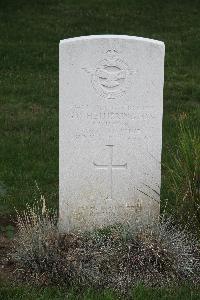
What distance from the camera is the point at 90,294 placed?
489 cm

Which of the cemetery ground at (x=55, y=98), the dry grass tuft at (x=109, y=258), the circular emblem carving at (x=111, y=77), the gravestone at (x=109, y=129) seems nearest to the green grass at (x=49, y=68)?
the cemetery ground at (x=55, y=98)

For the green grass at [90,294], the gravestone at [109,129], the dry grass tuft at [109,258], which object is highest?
the gravestone at [109,129]

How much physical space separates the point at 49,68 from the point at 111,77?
247 inches

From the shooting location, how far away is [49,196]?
6.86m

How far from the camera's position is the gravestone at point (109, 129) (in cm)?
568

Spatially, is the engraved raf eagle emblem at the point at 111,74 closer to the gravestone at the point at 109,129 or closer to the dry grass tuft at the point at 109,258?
the gravestone at the point at 109,129

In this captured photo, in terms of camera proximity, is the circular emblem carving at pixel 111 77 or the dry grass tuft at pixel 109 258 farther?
the circular emblem carving at pixel 111 77

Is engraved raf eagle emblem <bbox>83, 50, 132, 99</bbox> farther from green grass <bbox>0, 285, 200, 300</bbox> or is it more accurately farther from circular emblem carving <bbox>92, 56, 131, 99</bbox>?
green grass <bbox>0, 285, 200, 300</bbox>

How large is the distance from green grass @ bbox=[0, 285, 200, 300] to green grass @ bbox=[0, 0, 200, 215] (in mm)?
752

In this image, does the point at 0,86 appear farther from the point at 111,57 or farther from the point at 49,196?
the point at 111,57

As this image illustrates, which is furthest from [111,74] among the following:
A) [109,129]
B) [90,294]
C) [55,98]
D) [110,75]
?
[55,98]

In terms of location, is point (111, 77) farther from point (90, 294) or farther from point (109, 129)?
point (90, 294)

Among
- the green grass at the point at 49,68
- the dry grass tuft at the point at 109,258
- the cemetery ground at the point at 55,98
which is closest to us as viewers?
the dry grass tuft at the point at 109,258

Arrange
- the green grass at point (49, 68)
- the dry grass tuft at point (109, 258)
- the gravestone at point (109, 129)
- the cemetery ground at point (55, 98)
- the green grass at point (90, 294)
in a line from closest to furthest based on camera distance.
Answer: the green grass at point (90, 294) → the dry grass tuft at point (109, 258) → the cemetery ground at point (55, 98) → the gravestone at point (109, 129) → the green grass at point (49, 68)
